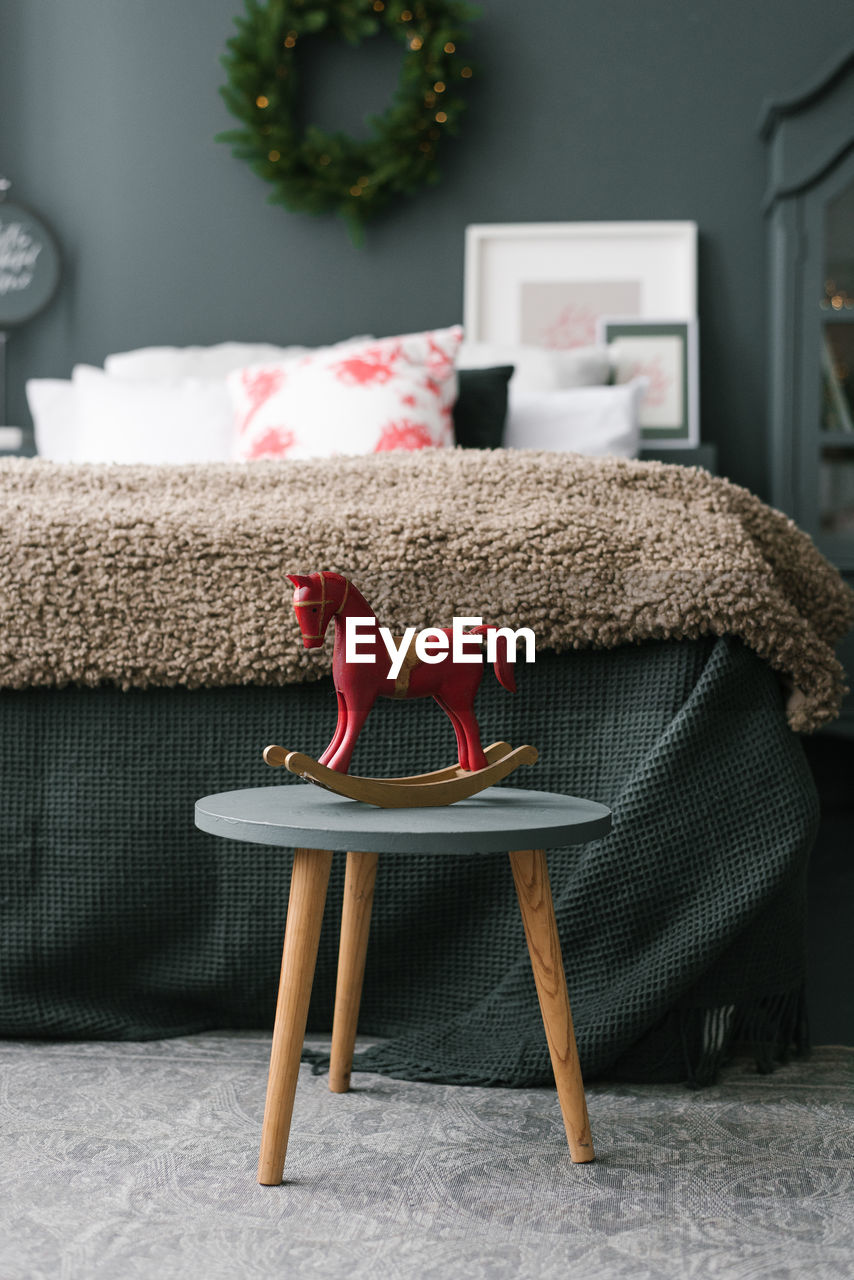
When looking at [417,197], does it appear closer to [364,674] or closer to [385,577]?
[385,577]

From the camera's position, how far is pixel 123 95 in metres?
3.11

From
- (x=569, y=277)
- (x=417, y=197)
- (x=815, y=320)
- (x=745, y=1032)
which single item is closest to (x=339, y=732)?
(x=745, y=1032)

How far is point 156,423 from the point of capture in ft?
7.51

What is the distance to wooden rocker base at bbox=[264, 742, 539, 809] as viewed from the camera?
0.90 metres

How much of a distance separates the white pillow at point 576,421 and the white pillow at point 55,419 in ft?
3.10

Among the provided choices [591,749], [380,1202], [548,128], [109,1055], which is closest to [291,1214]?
[380,1202]

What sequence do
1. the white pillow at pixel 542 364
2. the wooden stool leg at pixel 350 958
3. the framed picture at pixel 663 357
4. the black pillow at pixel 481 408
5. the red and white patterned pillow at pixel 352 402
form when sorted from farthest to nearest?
1. the framed picture at pixel 663 357
2. the white pillow at pixel 542 364
3. the black pillow at pixel 481 408
4. the red and white patterned pillow at pixel 352 402
5. the wooden stool leg at pixel 350 958

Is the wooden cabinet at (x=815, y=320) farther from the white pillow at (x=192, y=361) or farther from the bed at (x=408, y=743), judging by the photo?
the bed at (x=408, y=743)

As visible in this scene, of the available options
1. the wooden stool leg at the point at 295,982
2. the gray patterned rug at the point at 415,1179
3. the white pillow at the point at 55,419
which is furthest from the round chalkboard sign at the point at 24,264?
the wooden stool leg at the point at 295,982

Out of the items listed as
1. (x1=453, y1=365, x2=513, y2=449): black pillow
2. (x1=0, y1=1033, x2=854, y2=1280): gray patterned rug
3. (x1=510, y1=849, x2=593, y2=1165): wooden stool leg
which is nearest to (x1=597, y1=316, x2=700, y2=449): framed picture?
(x1=453, y1=365, x2=513, y2=449): black pillow

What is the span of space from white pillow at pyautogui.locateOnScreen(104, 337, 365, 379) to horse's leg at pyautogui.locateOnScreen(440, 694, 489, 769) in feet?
5.92

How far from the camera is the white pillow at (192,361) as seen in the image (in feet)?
8.72

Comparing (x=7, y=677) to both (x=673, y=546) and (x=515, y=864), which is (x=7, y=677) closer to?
(x=515, y=864)

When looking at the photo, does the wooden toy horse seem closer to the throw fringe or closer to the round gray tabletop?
the round gray tabletop
